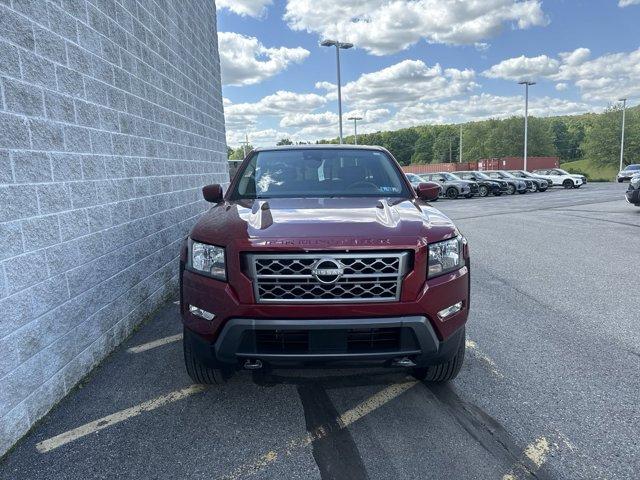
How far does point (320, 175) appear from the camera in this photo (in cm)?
390

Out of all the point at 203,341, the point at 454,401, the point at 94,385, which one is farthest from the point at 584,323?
the point at 94,385

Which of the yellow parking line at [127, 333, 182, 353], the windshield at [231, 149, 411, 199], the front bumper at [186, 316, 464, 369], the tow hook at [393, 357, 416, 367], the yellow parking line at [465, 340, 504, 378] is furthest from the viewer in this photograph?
the yellow parking line at [127, 333, 182, 353]

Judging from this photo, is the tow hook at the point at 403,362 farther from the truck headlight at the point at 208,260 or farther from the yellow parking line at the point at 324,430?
the truck headlight at the point at 208,260

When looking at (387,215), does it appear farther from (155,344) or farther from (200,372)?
(155,344)

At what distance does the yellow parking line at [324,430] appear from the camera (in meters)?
2.35

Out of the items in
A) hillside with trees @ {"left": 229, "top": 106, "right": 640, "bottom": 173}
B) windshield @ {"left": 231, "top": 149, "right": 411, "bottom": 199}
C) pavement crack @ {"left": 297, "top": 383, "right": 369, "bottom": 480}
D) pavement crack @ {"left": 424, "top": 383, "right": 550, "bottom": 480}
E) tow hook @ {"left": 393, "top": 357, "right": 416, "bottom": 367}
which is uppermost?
hillside with trees @ {"left": 229, "top": 106, "right": 640, "bottom": 173}

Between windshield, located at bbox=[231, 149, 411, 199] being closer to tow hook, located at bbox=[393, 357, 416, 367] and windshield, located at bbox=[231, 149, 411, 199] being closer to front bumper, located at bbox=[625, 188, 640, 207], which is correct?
tow hook, located at bbox=[393, 357, 416, 367]

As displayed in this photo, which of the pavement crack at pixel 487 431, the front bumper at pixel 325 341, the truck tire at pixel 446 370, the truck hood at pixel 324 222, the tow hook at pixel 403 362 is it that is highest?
the truck hood at pixel 324 222

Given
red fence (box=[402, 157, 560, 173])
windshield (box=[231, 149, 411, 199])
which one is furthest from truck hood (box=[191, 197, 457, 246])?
red fence (box=[402, 157, 560, 173])

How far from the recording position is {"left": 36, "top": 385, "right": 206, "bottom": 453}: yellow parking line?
2.59 meters

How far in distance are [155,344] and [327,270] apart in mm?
2305

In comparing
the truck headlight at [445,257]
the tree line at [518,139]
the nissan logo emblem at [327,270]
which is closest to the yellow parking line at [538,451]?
the truck headlight at [445,257]

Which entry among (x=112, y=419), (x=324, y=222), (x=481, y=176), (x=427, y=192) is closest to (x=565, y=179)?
(x=481, y=176)

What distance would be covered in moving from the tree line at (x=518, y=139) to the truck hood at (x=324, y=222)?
16.6 m
